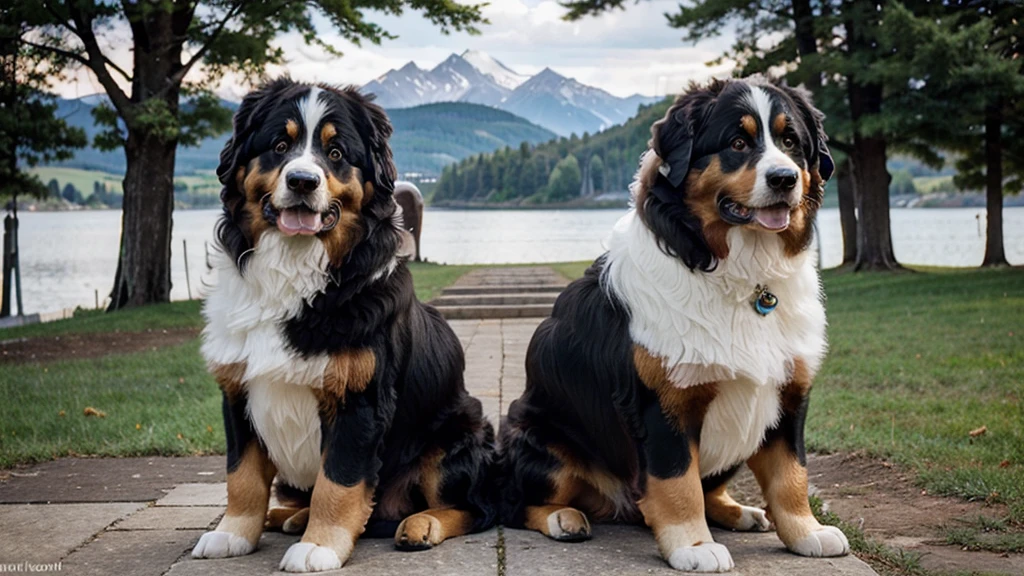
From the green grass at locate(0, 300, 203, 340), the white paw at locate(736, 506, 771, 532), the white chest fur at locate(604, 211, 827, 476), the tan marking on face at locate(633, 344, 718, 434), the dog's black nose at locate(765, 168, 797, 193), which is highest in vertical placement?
the dog's black nose at locate(765, 168, 797, 193)

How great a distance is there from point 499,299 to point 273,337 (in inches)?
426

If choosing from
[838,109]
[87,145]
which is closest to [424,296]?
[87,145]

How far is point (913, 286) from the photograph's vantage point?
17.1 metres

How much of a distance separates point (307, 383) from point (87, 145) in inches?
662

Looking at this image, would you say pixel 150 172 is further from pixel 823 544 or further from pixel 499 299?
pixel 823 544

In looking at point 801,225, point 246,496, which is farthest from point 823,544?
point 246,496

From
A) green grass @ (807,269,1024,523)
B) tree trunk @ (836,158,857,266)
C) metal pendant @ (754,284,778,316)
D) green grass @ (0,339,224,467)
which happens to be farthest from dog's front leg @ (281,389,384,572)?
tree trunk @ (836,158,857,266)

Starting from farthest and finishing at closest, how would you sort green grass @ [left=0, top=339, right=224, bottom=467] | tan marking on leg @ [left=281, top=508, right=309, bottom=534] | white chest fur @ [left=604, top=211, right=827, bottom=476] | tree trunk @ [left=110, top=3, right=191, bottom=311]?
1. tree trunk @ [left=110, top=3, right=191, bottom=311]
2. green grass @ [left=0, top=339, right=224, bottom=467]
3. tan marking on leg @ [left=281, top=508, right=309, bottom=534]
4. white chest fur @ [left=604, top=211, right=827, bottom=476]

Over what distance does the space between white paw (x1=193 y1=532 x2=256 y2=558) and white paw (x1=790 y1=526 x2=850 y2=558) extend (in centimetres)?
219

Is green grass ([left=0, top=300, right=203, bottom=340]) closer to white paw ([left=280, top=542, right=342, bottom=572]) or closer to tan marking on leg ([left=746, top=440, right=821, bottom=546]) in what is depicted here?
white paw ([left=280, top=542, right=342, bottom=572])

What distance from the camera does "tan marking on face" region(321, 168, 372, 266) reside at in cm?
380

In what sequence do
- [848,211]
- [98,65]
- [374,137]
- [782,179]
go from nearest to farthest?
[782,179]
[374,137]
[98,65]
[848,211]

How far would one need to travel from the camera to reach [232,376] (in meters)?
3.81

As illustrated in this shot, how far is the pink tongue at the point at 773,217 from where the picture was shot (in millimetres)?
3586
